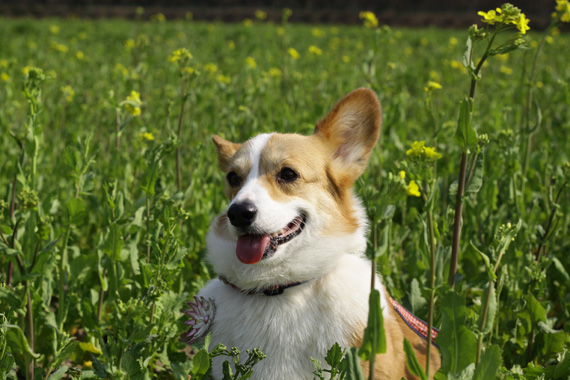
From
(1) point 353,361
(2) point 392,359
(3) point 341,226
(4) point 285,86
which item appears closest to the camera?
(1) point 353,361

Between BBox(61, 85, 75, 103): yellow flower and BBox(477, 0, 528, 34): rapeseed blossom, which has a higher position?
BBox(477, 0, 528, 34): rapeseed blossom

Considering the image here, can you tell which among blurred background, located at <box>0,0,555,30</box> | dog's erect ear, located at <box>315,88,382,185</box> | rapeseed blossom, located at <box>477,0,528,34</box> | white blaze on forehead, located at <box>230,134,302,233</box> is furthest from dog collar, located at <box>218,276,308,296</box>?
blurred background, located at <box>0,0,555,30</box>

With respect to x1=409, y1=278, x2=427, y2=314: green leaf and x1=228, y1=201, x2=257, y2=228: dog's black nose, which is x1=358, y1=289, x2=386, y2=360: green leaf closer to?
x1=228, y1=201, x2=257, y2=228: dog's black nose

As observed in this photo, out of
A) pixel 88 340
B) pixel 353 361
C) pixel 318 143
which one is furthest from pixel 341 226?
pixel 88 340

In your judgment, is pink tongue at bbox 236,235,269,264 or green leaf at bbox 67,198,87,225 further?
green leaf at bbox 67,198,87,225

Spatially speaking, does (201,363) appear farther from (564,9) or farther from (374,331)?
(564,9)

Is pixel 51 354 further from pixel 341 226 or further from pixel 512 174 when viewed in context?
pixel 512 174

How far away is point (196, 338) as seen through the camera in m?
2.12

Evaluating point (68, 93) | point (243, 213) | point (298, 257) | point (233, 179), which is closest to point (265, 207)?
point (243, 213)

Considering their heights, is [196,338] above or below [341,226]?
below

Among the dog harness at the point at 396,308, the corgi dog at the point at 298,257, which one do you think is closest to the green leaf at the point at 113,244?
the corgi dog at the point at 298,257

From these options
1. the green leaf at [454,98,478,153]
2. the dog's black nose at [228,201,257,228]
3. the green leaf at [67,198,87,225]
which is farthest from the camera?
the green leaf at [67,198,87,225]

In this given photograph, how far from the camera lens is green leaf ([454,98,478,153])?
168 centimetres

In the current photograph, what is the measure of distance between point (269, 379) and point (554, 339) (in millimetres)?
1380
